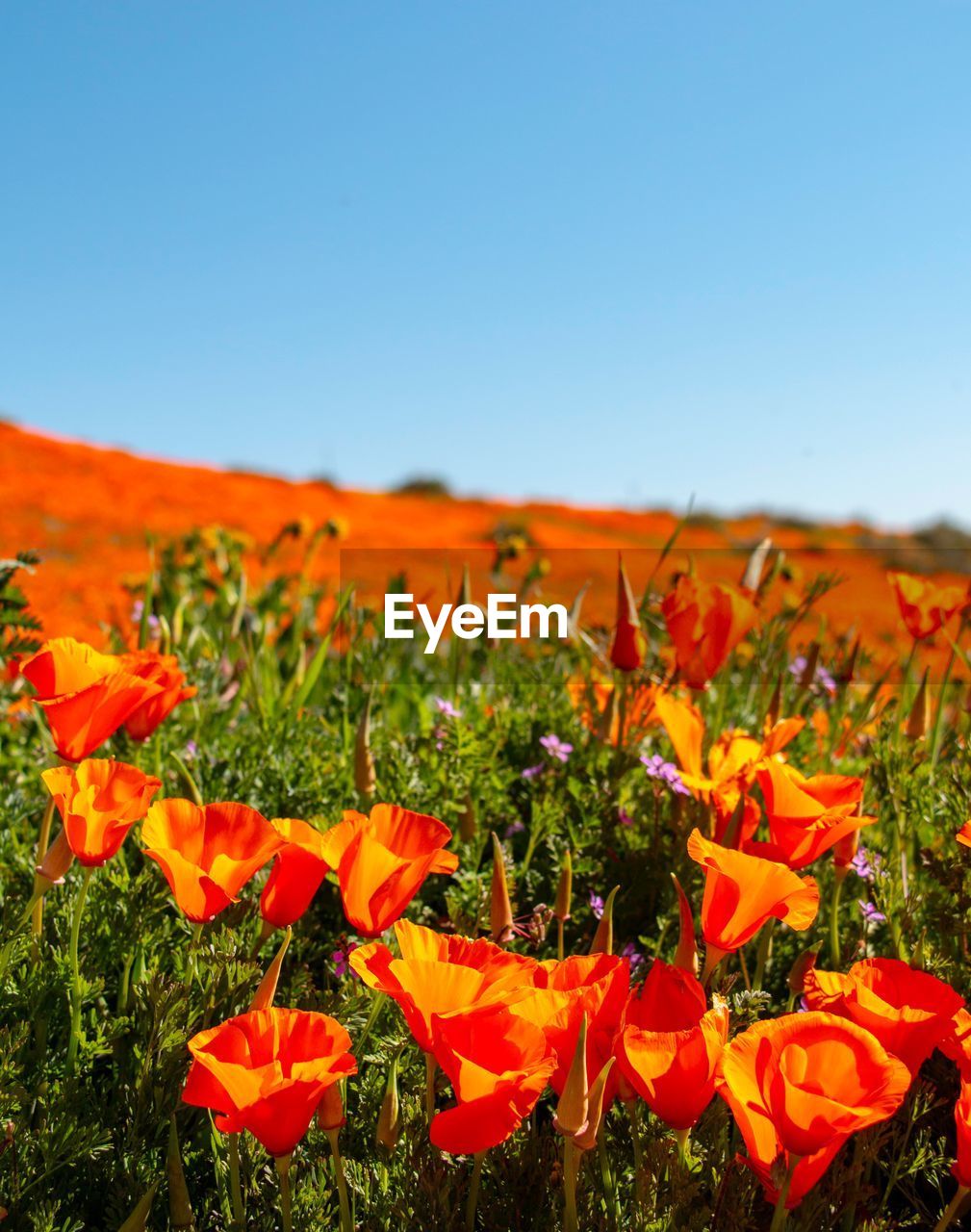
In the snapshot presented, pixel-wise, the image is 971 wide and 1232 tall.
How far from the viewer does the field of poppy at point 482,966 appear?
3.06 feet

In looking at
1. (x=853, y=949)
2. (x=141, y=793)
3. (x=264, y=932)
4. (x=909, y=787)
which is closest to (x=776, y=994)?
(x=853, y=949)

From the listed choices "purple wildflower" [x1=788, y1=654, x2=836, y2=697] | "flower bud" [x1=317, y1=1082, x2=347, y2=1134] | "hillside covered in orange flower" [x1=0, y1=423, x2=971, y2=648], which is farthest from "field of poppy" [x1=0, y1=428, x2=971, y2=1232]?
"hillside covered in orange flower" [x1=0, y1=423, x2=971, y2=648]

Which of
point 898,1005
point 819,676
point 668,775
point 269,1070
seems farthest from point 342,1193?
point 819,676

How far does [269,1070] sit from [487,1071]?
0.18 metres

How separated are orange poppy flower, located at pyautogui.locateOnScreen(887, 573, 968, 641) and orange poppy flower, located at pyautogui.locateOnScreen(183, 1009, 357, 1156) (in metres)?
1.41

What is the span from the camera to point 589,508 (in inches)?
840

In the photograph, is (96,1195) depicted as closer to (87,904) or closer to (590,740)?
(87,904)

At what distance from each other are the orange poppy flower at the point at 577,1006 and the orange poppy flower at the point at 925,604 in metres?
1.20

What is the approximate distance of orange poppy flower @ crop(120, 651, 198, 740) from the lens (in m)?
1.45

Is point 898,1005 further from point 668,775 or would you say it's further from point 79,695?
point 79,695

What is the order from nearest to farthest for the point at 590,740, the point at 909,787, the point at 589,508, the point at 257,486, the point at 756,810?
the point at 756,810, the point at 909,787, the point at 590,740, the point at 257,486, the point at 589,508

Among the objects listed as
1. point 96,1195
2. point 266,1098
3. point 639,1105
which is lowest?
point 96,1195

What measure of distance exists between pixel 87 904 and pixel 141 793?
412mm

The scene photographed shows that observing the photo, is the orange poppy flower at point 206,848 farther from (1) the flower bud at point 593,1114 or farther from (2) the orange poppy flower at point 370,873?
(1) the flower bud at point 593,1114
